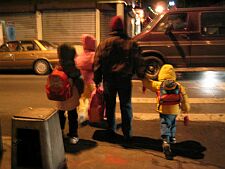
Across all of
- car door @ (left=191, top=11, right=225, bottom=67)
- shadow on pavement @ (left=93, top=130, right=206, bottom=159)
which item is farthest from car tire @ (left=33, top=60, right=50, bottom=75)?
shadow on pavement @ (left=93, top=130, right=206, bottom=159)

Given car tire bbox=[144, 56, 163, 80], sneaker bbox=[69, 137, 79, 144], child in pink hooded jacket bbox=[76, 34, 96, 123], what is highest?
child in pink hooded jacket bbox=[76, 34, 96, 123]

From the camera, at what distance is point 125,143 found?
5.54m

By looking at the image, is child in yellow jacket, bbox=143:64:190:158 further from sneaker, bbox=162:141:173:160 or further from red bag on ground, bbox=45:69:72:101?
red bag on ground, bbox=45:69:72:101

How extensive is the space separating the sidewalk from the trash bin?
616 mm

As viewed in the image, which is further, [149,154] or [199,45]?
[199,45]

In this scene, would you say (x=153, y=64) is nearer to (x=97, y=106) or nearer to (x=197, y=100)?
(x=197, y=100)

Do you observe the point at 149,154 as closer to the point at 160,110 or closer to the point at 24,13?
the point at 160,110

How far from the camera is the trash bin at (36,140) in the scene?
3.90m

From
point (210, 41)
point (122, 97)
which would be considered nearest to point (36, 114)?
point (122, 97)

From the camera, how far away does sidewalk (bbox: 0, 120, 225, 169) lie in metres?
4.74

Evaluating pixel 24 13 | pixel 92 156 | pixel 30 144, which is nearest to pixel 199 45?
pixel 92 156

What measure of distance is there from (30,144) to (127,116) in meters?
1.74

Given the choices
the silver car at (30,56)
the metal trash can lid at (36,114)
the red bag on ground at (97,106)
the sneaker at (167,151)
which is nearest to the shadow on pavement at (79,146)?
the red bag on ground at (97,106)

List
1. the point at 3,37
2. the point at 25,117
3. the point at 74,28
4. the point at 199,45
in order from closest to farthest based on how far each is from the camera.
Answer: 1. the point at 25,117
2. the point at 199,45
3. the point at 3,37
4. the point at 74,28
